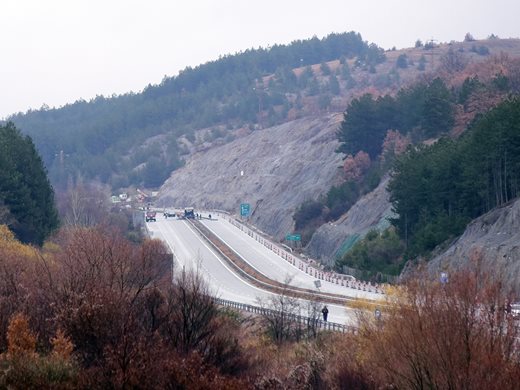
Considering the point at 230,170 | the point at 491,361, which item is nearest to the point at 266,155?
the point at 230,170

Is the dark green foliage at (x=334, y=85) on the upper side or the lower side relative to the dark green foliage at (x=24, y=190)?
lower

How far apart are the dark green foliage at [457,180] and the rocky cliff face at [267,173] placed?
85.1 feet

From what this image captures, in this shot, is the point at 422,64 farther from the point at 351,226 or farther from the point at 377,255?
the point at 377,255

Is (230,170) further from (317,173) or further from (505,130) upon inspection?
(505,130)

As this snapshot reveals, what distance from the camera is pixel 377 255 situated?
53.3m

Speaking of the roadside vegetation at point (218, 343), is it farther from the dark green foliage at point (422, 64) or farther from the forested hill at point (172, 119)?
the dark green foliage at point (422, 64)

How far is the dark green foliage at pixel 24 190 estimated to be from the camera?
52.0 meters

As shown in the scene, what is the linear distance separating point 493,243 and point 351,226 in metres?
24.5

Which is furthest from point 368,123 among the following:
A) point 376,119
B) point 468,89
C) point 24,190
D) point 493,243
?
point 493,243

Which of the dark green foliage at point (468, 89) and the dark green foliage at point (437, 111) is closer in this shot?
the dark green foliage at point (468, 89)

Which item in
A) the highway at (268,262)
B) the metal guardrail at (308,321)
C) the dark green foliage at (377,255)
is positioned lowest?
the highway at (268,262)

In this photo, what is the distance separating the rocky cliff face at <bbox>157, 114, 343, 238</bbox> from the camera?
3401 inches

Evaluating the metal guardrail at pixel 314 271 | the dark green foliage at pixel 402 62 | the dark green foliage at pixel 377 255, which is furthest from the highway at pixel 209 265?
the dark green foliage at pixel 402 62

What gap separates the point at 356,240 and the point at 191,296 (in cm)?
3271
